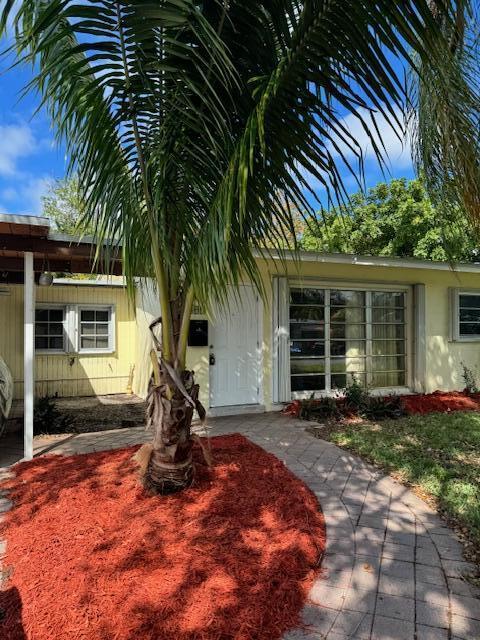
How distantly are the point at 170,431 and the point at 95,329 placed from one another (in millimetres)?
7734

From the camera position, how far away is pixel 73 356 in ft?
32.5


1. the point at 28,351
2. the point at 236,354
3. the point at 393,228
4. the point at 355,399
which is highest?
the point at 393,228

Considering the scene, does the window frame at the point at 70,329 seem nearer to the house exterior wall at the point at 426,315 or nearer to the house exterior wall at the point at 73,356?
the house exterior wall at the point at 73,356

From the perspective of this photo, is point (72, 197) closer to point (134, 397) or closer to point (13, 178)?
point (13, 178)

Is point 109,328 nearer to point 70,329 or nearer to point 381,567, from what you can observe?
point 70,329

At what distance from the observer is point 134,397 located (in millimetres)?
9852

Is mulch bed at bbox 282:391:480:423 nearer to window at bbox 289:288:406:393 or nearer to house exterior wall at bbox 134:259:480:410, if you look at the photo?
house exterior wall at bbox 134:259:480:410

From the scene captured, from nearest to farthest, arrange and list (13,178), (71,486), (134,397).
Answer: (71,486)
(134,397)
(13,178)

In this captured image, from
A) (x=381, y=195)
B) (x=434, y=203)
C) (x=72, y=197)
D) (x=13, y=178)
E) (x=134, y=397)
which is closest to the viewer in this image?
(x=434, y=203)

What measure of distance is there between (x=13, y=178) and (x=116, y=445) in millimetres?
13690

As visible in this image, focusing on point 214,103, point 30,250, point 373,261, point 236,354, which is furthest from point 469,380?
point 30,250

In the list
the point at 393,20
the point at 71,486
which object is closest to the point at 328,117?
the point at 393,20

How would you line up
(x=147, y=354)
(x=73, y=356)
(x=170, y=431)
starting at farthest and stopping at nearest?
1. (x=73, y=356)
2. (x=147, y=354)
3. (x=170, y=431)

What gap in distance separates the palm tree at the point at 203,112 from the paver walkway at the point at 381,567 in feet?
4.68
